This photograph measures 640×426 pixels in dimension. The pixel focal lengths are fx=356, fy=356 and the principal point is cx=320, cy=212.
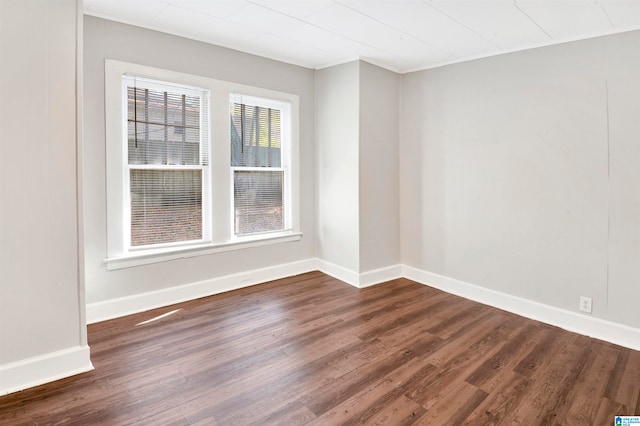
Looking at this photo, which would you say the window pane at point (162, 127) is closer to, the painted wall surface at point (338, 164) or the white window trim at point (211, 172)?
the white window trim at point (211, 172)

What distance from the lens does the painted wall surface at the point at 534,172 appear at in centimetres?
288

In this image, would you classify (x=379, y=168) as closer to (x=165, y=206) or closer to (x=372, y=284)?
(x=372, y=284)

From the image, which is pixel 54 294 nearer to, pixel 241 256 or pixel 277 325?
pixel 277 325

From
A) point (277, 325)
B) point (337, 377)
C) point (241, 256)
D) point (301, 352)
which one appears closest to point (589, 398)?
point (337, 377)

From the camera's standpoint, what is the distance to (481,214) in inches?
149

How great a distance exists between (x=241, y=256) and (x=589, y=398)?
127 inches

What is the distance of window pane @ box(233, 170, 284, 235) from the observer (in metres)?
4.07

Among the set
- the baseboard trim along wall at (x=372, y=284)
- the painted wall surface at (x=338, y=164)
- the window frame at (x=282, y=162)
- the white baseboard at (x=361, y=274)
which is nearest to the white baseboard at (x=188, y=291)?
the baseboard trim along wall at (x=372, y=284)

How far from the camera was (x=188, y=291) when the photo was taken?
3.65 metres

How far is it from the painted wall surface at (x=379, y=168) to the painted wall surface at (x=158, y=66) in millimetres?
865

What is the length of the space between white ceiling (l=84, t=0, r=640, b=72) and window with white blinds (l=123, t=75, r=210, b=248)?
2.00 feet

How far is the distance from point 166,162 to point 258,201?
1.14 meters

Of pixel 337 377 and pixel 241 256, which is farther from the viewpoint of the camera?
pixel 241 256

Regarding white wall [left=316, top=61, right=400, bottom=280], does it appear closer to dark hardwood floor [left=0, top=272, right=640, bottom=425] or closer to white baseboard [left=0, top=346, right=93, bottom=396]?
dark hardwood floor [left=0, top=272, right=640, bottom=425]
